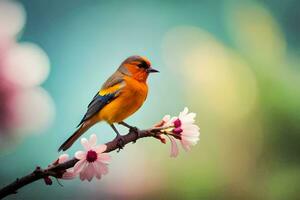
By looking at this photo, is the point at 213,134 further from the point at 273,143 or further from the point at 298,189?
the point at 298,189

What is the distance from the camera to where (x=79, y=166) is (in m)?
1.12

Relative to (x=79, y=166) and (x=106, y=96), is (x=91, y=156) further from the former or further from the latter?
(x=106, y=96)

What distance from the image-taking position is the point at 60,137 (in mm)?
1674

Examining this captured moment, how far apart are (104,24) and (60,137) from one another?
16.2 inches

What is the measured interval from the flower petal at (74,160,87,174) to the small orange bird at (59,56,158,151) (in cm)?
30

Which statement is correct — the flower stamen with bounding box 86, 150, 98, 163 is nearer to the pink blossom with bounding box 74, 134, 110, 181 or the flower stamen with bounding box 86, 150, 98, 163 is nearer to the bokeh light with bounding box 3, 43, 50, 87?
the pink blossom with bounding box 74, 134, 110, 181

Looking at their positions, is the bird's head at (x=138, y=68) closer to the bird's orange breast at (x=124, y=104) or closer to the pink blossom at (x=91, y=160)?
the bird's orange breast at (x=124, y=104)

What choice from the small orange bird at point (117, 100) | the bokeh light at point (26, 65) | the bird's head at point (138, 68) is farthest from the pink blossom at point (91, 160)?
the bokeh light at point (26, 65)

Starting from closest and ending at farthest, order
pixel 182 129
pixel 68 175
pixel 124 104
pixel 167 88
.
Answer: pixel 68 175 < pixel 182 129 < pixel 124 104 < pixel 167 88

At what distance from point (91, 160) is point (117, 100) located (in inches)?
13.2

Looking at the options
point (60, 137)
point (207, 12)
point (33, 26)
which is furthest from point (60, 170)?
point (207, 12)

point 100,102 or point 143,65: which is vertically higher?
point 143,65

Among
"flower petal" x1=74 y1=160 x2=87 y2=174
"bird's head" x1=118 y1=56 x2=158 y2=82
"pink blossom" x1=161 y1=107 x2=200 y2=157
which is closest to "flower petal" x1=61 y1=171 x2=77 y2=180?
"flower petal" x1=74 y1=160 x2=87 y2=174

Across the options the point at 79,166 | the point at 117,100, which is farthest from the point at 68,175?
the point at 117,100
